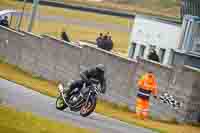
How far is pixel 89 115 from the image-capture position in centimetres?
2041

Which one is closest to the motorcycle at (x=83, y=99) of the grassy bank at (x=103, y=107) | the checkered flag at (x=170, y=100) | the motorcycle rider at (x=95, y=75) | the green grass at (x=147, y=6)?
the motorcycle rider at (x=95, y=75)

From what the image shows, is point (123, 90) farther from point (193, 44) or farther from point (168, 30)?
point (168, 30)

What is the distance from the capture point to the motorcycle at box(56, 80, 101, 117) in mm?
19594

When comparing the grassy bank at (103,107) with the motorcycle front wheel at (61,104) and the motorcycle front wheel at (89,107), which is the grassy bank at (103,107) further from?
the motorcycle front wheel at (61,104)

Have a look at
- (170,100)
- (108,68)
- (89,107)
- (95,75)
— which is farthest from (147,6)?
(89,107)

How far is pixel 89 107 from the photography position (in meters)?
19.7

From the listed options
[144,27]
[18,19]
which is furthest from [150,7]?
[144,27]

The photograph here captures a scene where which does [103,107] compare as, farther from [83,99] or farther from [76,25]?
[76,25]

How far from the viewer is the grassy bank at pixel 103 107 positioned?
20828 mm

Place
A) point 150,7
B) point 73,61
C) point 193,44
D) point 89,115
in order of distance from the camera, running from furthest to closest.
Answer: point 150,7, point 193,44, point 73,61, point 89,115

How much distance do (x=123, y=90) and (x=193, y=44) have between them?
1055cm

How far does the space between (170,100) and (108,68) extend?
16.4 feet

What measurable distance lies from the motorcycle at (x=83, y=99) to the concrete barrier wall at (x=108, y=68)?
14.0ft

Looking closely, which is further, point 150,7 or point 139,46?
point 150,7
